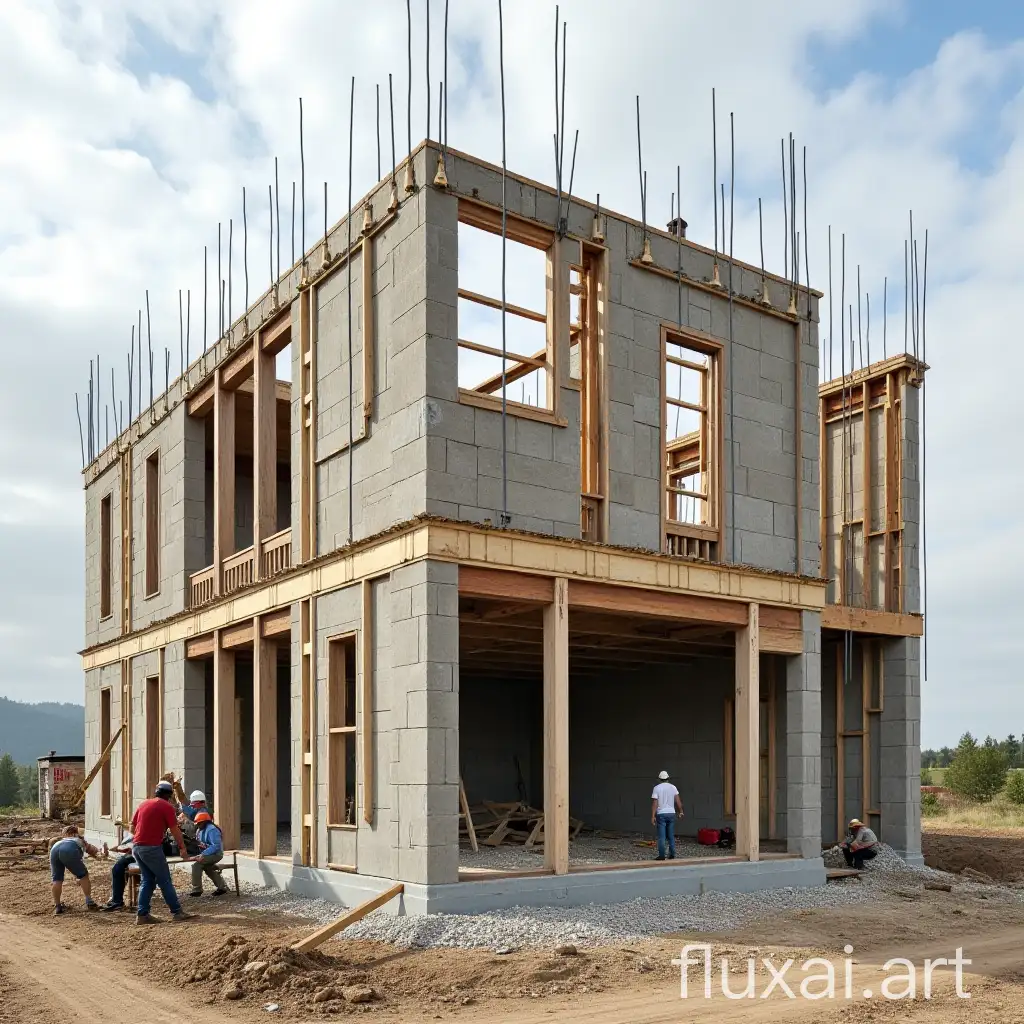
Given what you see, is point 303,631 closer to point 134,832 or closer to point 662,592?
point 134,832

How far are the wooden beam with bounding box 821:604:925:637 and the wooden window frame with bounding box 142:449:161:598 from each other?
40.5 feet

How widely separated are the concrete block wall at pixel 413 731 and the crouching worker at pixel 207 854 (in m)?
2.47

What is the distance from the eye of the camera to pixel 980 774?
131 feet

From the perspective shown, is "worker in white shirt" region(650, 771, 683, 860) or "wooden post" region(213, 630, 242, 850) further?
"wooden post" region(213, 630, 242, 850)

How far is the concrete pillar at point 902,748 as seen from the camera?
20812mm

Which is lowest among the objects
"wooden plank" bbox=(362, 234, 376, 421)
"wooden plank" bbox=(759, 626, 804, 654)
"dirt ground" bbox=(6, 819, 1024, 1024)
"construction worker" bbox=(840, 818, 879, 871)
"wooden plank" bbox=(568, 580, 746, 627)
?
"construction worker" bbox=(840, 818, 879, 871)

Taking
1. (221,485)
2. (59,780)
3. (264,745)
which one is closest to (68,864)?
(264,745)

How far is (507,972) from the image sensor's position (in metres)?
11.2

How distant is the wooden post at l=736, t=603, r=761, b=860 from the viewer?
659 inches

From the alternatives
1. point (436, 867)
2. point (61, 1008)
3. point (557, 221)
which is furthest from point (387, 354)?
point (61, 1008)

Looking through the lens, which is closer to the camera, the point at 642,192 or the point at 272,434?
the point at 642,192

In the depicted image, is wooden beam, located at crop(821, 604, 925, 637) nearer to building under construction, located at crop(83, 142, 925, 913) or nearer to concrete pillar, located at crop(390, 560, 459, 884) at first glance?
building under construction, located at crop(83, 142, 925, 913)

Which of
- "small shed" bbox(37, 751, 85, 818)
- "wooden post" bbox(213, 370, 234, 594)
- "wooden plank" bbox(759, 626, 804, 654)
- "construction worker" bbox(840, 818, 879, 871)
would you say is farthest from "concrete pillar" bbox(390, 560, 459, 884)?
"small shed" bbox(37, 751, 85, 818)

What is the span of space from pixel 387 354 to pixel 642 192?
4.61 m
